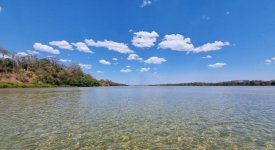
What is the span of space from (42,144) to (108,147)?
11.5 feet

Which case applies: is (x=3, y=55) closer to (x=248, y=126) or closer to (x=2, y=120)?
(x=2, y=120)

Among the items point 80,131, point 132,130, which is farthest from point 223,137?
point 80,131

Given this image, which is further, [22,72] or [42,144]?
[22,72]

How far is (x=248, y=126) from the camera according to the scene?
14258 millimetres

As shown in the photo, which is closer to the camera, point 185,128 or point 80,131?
point 80,131

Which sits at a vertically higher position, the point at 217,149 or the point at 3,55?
the point at 3,55

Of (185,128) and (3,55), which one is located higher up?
(3,55)

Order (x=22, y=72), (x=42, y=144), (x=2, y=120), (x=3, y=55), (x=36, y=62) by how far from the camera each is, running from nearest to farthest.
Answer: (x=42, y=144)
(x=2, y=120)
(x=3, y=55)
(x=22, y=72)
(x=36, y=62)

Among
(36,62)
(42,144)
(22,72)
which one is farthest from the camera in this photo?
(36,62)

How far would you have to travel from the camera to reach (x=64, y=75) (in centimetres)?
16162

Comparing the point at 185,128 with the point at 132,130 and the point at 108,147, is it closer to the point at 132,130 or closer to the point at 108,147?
the point at 132,130

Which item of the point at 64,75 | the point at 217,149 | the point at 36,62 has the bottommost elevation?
the point at 217,149

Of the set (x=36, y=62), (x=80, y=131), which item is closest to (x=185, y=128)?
(x=80, y=131)

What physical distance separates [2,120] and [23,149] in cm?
870
